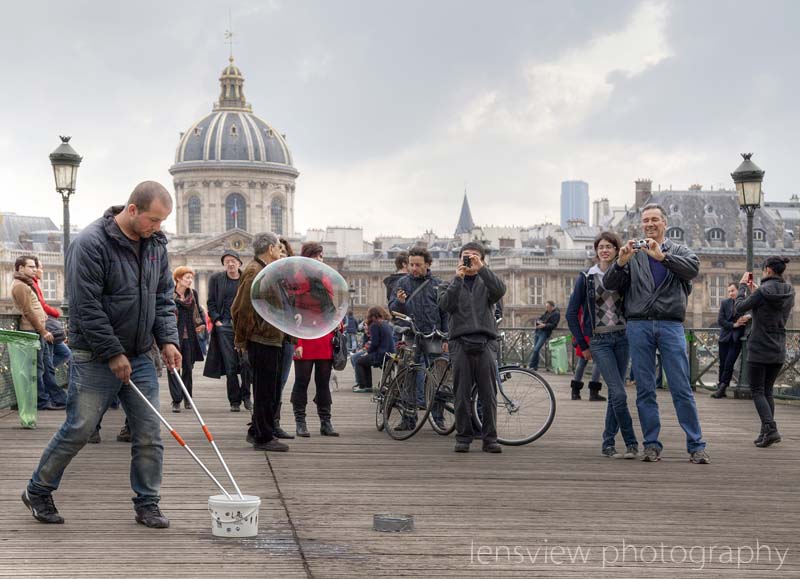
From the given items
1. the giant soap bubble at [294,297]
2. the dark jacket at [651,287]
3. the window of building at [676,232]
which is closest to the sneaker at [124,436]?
the giant soap bubble at [294,297]

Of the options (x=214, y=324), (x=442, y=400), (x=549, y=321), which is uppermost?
(x=214, y=324)

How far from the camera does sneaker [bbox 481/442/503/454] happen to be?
10625mm

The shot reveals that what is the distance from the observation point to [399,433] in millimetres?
11594

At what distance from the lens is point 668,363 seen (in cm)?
1016

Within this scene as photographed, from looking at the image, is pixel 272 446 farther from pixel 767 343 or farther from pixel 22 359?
pixel 767 343

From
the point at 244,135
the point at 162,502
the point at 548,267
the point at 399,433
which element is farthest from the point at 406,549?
the point at 244,135

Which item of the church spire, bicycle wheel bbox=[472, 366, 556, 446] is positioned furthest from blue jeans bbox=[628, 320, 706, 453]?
the church spire

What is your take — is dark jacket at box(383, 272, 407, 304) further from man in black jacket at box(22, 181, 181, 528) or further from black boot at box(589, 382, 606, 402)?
man in black jacket at box(22, 181, 181, 528)

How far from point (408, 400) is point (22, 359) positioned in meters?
4.21

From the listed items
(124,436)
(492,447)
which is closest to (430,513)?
(492,447)

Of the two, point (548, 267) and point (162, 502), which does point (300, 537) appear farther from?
point (548, 267)

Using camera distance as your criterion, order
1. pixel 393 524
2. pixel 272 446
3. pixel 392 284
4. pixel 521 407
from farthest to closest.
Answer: pixel 392 284
pixel 521 407
pixel 272 446
pixel 393 524

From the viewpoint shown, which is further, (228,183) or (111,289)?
(228,183)

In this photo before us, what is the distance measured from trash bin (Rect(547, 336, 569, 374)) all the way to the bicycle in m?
15.3
